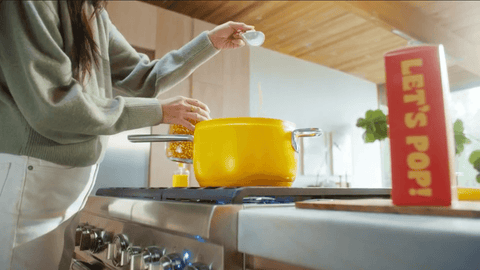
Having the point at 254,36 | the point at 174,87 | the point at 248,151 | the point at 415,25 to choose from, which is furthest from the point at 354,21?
the point at 248,151

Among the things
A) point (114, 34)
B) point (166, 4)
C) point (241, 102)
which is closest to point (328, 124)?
point (241, 102)

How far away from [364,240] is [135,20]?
107 inches

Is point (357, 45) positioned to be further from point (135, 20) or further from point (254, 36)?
point (254, 36)

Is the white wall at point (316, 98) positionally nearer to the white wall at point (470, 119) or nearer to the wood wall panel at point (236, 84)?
the wood wall panel at point (236, 84)

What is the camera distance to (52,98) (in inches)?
23.1

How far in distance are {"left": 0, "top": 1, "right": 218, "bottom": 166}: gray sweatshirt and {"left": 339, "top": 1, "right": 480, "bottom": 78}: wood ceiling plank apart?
2452 mm

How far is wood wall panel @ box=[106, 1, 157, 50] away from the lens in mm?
2599

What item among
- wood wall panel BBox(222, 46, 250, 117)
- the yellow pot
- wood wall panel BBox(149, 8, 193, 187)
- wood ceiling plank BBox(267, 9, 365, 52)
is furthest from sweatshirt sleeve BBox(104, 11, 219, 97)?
wood ceiling plank BBox(267, 9, 365, 52)

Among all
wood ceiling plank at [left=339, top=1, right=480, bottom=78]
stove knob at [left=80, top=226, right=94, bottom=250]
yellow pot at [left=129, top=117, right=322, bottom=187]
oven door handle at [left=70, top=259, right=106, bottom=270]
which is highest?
wood ceiling plank at [left=339, top=1, right=480, bottom=78]

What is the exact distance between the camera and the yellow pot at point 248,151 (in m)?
Answer: 0.60

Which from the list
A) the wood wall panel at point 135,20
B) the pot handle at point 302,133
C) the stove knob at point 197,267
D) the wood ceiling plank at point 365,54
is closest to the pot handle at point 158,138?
the pot handle at point 302,133

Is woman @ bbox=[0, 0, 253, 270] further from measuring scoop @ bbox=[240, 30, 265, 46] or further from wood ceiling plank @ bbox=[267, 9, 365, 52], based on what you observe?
wood ceiling plank @ bbox=[267, 9, 365, 52]

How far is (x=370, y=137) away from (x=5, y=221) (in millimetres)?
1363

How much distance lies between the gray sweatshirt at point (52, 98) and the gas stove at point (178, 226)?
14 cm
